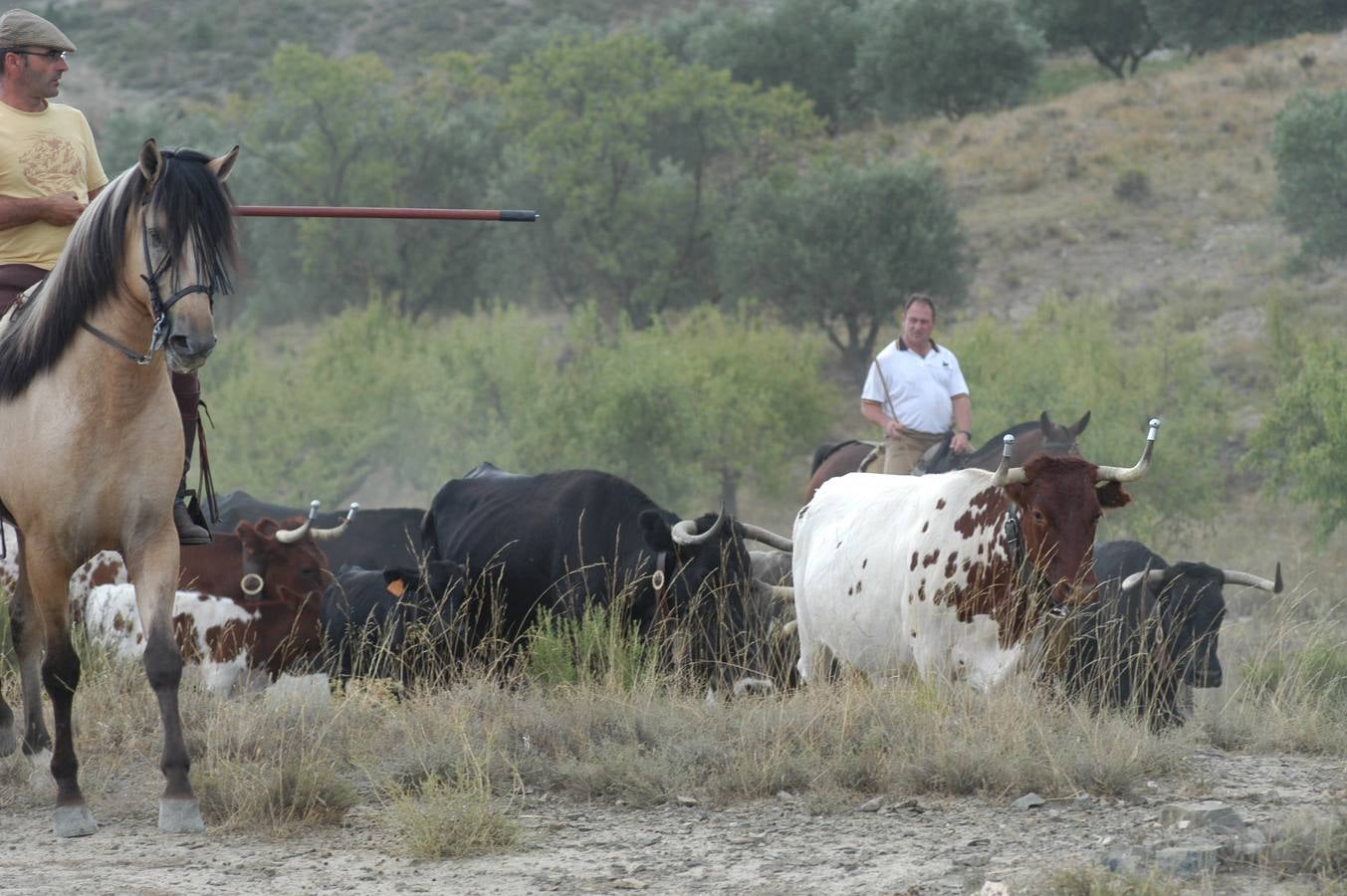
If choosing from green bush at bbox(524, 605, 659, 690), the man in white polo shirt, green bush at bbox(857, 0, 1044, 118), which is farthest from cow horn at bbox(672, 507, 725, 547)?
green bush at bbox(857, 0, 1044, 118)

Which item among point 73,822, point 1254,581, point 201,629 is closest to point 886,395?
point 1254,581

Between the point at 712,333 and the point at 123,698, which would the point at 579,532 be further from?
the point at 712,333

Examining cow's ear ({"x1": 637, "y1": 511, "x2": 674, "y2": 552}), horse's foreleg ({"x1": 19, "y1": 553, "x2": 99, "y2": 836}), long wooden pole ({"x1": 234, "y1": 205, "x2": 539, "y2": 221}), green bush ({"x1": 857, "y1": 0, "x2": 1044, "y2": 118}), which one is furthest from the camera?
green bush ({"x1": 857, "y1": 0, "x2": 1044, "y2": 118})

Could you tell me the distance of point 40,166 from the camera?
299 inches

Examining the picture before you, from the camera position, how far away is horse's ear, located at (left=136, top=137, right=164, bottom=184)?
639 centimetres

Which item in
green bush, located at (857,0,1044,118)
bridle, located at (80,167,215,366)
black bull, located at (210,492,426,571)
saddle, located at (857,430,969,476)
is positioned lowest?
black bull, located at (210,492,426,571)

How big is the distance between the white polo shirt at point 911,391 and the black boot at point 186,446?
5.98m

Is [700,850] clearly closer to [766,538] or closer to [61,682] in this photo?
[61,682]

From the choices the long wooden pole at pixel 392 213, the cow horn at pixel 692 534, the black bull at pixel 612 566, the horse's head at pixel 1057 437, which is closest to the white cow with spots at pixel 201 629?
the black bull at pixel 612 566

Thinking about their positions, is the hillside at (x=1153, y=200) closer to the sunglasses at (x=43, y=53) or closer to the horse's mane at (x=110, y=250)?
the sunglasses at (x=43, y=53)

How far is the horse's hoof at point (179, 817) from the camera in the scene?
6.53 metres

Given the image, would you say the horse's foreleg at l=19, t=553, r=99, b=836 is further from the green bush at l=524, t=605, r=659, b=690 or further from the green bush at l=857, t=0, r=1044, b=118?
the green bush at l=857, t=0, r=1044, b=118

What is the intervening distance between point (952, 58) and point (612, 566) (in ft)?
164

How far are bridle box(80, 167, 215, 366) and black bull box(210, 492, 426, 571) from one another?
7.17 metres
